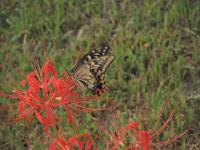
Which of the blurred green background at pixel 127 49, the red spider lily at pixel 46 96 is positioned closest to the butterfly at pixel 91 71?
the red spider lily at pixel 46 96

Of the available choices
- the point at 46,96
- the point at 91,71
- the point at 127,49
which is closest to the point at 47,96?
the point at 46,96

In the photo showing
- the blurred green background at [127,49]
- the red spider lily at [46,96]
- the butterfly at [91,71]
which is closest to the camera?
the red spider lily at [46,96]

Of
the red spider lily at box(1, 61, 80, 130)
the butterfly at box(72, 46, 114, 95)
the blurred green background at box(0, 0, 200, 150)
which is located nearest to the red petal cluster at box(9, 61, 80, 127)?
the red spider lily at box(1, 61, 80, 130)

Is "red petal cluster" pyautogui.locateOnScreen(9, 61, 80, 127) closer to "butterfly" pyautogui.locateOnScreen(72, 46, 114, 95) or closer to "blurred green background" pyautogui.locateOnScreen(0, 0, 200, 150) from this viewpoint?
"butterfly" pyautogui.locateOnScreen(72, 46, 114, 95)

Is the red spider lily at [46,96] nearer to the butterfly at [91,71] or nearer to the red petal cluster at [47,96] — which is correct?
the red petal cluster at [47,96]

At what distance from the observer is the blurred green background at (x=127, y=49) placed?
3.34 meters

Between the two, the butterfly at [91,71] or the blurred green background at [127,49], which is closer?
the butterfly at [91,71]

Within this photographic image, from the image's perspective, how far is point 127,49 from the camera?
12.3ft

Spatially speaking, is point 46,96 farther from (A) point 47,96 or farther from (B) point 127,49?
(B) point 127,49

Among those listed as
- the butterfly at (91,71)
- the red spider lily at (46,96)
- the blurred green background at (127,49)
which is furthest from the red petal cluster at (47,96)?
the blurred green background at (127,49)

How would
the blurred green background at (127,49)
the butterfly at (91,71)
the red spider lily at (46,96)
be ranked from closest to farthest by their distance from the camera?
the red spider lily at (46,96)
the butterfly at (91,71)
the blurred green background at (127,49)

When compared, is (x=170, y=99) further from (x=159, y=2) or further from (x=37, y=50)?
(x=37, y=50)

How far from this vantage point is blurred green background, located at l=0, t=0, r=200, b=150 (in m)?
3.34

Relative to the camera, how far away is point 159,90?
3.41 m
